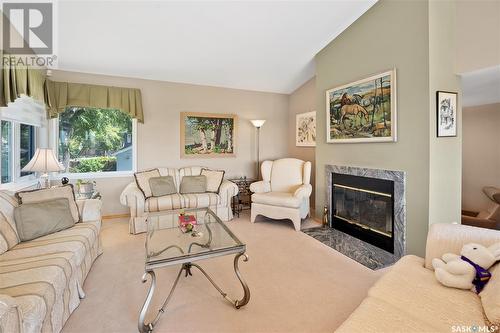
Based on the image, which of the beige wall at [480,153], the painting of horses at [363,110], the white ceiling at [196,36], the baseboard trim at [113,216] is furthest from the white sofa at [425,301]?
the baseboard trim at [113,216]

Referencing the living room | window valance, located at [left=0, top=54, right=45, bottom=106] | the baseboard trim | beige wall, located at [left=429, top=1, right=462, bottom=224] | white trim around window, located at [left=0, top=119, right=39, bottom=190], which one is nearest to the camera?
the living room

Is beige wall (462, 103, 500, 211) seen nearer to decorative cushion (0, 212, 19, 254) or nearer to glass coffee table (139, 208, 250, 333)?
glass coffee table (139, 208, 250, 333)

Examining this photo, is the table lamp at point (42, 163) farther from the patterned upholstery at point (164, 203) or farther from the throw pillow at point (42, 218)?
the patterned upholstery at point (164, 203)

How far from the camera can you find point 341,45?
134 inches

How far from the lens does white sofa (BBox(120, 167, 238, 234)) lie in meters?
3.40

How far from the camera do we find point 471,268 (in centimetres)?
134

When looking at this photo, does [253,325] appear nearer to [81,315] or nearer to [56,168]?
[81,315]

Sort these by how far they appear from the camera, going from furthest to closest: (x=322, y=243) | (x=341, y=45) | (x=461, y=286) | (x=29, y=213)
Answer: (x=341, y=45) < (x=322, y=243) < (x=29, y=213) < (x=461, y=286)

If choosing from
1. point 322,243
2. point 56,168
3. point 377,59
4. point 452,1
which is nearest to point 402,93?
point 377,59

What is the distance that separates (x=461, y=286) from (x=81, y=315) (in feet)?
8.21

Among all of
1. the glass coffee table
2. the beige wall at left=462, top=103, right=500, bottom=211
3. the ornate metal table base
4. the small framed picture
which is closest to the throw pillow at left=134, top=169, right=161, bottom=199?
the glass coffee table

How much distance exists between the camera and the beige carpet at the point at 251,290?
1655 millimetres

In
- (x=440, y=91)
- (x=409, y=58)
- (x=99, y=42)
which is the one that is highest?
(x=99, y=42)

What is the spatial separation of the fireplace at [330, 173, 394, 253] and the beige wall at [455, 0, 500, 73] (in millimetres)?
1486
